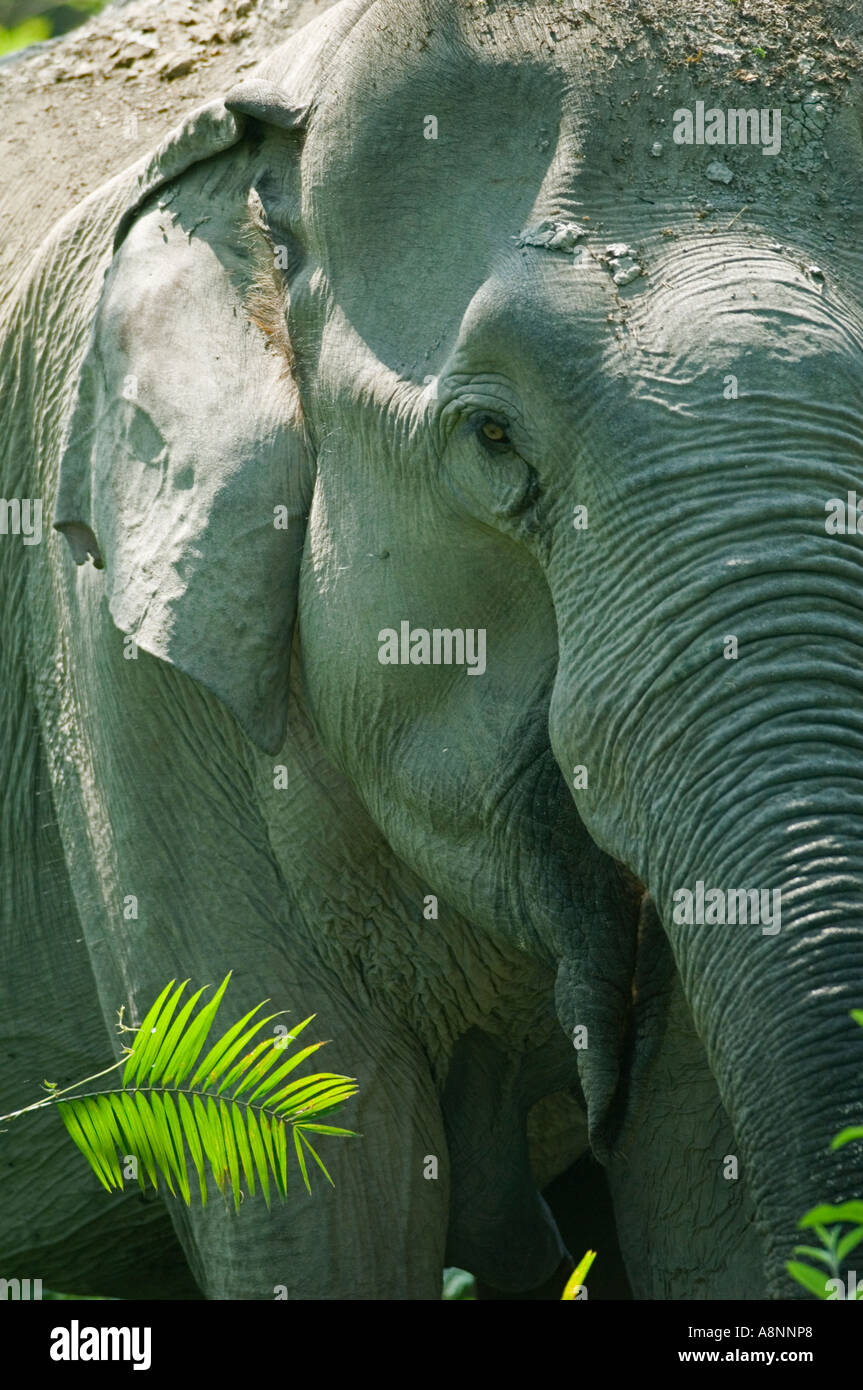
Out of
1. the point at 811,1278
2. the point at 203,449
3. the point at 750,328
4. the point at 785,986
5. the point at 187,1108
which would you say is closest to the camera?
the point at 811,1278

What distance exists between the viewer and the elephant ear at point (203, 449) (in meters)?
3.92

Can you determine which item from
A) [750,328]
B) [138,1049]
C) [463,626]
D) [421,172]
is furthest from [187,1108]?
[421,172]

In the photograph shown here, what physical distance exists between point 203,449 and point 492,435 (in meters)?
0.65

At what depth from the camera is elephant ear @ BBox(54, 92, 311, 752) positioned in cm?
392

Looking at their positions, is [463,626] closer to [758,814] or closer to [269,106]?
[758,814]

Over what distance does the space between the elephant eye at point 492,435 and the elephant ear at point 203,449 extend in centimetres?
50

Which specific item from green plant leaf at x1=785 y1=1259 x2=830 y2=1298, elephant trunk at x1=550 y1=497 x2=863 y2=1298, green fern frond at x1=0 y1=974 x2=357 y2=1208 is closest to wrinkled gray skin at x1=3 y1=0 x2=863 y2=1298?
elephant trunk at x1=550 y1=497 x2=863 y2=1298

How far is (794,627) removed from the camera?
10.6 ft

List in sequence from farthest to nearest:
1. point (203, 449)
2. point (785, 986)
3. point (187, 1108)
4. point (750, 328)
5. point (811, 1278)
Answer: point (203, 449) < point (187, 1108) < point (750, 328) < point (785, 986) < point (811, 1278)

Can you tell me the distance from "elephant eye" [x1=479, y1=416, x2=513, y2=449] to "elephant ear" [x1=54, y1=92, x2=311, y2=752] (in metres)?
0.50

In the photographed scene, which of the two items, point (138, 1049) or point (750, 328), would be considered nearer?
point (750, 328)

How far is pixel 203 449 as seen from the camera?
395 centimetres

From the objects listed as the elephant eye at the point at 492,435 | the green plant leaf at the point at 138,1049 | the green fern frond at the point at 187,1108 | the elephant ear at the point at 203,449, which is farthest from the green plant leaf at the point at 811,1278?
the elephant ear at the point at 203,449
